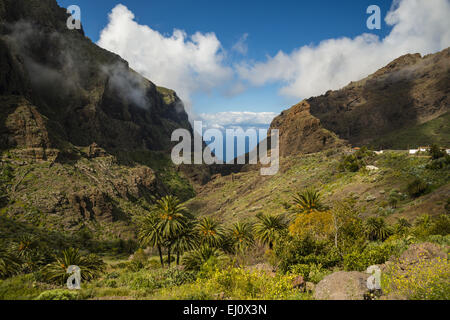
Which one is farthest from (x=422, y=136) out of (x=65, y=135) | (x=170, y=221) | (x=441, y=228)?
(x=65, y=135)

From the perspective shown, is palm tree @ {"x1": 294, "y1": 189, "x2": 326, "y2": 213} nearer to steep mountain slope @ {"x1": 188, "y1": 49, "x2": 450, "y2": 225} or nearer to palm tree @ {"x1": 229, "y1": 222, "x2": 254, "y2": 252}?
palm tree @ {"x1": 229, "y1": 222, "x2": 254, "y2": 252}

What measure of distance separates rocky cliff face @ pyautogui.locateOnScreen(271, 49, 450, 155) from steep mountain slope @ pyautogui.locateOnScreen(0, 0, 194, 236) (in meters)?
80.9

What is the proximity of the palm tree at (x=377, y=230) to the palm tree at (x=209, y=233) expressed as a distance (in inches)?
728

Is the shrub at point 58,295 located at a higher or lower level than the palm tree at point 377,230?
lower

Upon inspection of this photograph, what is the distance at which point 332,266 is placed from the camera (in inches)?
837

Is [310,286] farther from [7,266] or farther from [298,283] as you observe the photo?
[7,266]

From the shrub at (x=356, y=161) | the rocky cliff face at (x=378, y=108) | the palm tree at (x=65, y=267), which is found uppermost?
the rocky cliff face at (x=378, y=108)

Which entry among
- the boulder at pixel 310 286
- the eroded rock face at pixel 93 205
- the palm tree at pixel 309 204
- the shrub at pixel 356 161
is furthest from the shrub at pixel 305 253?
the eroded rock face at pixel 93 205

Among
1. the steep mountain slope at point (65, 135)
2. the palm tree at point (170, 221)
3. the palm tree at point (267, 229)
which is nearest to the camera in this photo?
the palm tree at point (170, 221)

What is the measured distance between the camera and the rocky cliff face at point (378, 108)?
408 ft

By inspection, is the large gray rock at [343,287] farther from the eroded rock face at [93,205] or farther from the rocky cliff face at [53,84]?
the rocky cliff face at [53,84]

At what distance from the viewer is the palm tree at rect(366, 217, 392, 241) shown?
3093 cm

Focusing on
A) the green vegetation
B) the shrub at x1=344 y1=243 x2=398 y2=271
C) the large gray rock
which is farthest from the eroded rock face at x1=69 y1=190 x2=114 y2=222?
the large gray rock

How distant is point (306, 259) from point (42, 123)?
99694mm
